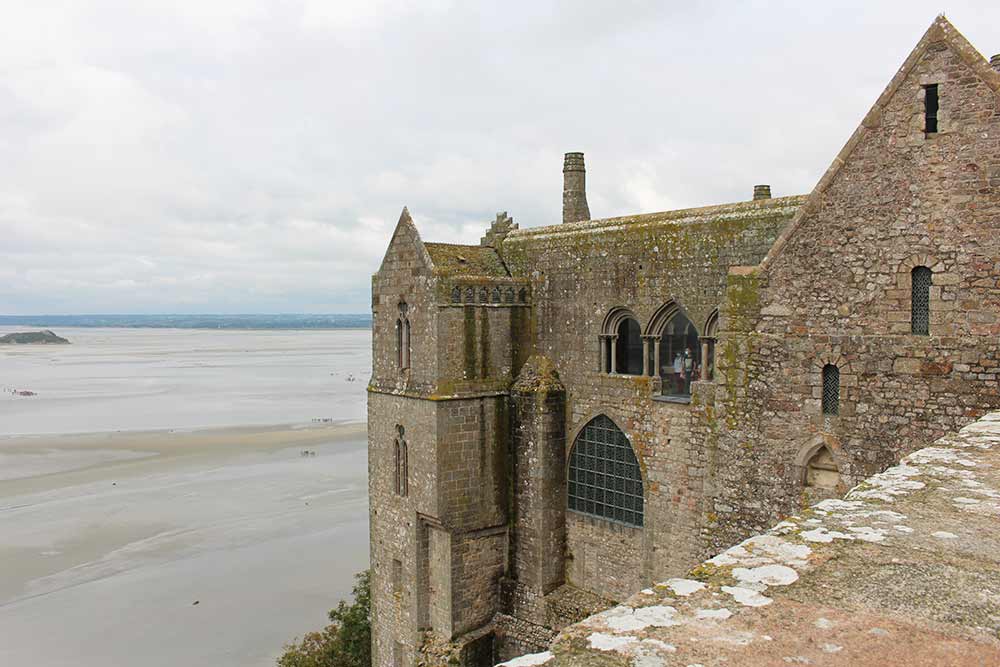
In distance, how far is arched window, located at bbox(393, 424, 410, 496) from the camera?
15.8 m

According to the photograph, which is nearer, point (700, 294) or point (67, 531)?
point (700, 294)

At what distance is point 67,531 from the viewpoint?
31.4m

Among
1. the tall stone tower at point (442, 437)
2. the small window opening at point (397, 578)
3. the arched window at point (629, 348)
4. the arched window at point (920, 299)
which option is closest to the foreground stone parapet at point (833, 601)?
the arched window at point (920, 299)

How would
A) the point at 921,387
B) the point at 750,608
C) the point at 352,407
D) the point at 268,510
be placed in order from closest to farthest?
the point at 750,608 → the point at 921,387 → the point at 268,510 → the point at 352,407

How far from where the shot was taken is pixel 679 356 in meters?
14.5

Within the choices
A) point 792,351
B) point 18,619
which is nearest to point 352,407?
point 18,619

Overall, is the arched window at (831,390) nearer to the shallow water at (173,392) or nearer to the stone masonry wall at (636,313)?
the stone masonry wall at (636,313)

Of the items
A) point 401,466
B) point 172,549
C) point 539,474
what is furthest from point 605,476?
point 172,549

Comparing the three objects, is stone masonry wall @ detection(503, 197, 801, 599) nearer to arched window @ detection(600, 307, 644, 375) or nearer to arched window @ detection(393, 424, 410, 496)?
arched window @ detection(600, 307, 644, 375)

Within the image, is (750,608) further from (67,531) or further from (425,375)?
(67,531)

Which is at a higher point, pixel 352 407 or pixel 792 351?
pixel 792 351

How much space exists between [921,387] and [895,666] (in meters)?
5.64

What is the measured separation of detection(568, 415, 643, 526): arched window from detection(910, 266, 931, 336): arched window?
7.25 m

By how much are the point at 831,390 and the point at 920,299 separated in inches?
46.8
